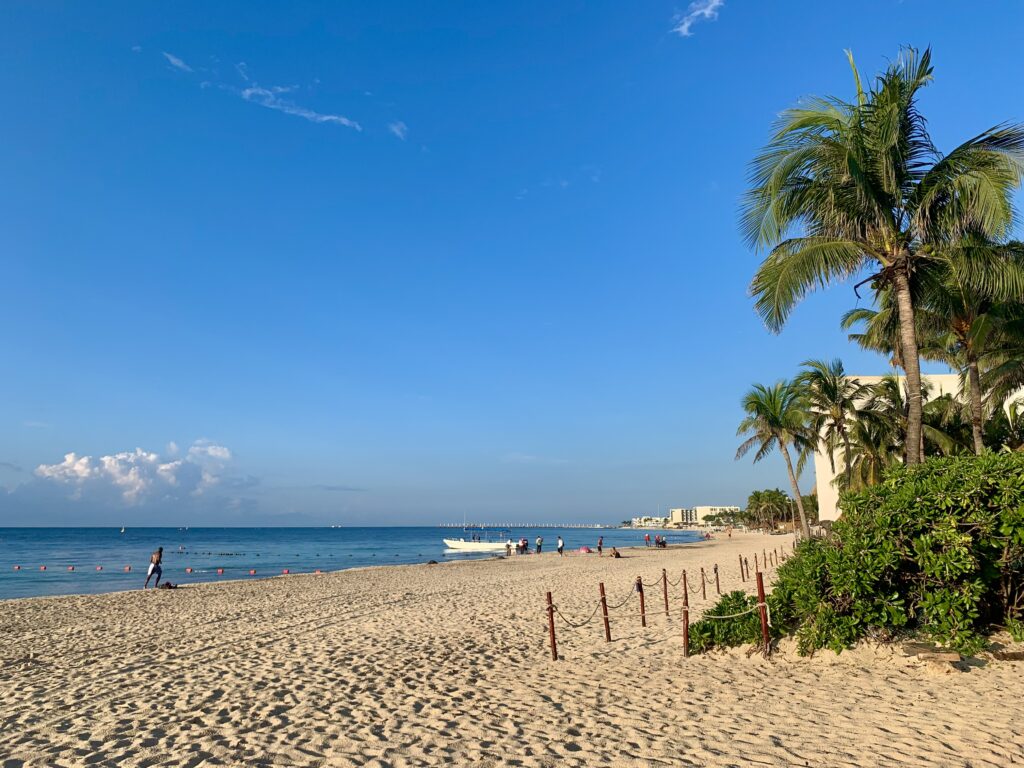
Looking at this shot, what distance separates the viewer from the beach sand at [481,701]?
20.0 feet

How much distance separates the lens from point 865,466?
3164cm

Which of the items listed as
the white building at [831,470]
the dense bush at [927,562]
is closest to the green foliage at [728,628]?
the dense bush at [927,562]

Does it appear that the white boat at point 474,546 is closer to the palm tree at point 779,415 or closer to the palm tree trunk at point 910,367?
the palm tree at point 779,415

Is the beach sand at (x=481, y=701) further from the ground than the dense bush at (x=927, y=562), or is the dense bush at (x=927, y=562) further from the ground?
the dense bush at (x=927, y=562)

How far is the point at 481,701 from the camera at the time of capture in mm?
8078

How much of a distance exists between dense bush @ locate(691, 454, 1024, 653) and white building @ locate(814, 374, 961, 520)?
35010 millimetres

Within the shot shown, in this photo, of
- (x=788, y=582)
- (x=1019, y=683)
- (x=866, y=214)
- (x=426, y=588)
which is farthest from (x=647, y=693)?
(x=426, y=588)

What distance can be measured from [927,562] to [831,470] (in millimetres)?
40417

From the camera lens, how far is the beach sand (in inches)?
239

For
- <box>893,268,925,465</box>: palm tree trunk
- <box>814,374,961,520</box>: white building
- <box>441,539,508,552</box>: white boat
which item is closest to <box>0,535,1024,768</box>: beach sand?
<box>893,268,925,465</box>: palm tree trunk

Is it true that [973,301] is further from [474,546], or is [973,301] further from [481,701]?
[474,546]

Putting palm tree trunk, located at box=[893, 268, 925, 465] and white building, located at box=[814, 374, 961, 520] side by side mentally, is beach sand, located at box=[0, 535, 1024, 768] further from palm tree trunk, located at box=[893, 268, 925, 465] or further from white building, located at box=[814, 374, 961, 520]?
white building, located at box=[814, 374, 961, 520]

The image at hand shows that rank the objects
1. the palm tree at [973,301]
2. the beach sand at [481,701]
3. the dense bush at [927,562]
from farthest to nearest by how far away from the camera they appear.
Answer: the palm tree at [973,301] → the dense bush at [927,562] → the beach sand at [481,701]

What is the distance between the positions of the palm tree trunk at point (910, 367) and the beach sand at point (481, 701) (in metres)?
3.65
